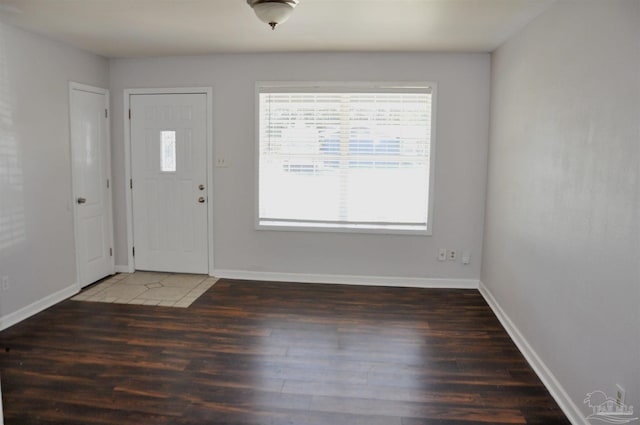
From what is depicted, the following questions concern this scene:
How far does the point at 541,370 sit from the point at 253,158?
11.1 ft

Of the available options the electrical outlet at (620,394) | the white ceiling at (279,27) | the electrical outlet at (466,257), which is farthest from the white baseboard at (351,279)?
Result: the electrical outlet at (620,394)

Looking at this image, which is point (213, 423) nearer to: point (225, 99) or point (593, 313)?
point (593, 313)

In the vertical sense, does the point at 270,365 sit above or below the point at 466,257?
below

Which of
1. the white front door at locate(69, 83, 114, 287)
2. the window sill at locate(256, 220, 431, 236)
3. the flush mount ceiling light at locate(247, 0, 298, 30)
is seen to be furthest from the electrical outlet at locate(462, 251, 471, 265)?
the white front door at locate(69, 83, 114, 287)

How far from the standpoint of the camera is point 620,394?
6.46 feet

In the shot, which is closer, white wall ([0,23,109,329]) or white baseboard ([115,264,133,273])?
white wall ([0,23,109,329])

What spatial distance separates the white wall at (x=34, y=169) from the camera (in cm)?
353

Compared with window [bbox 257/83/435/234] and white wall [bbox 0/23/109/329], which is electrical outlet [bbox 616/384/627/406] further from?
white wall [bbox 0/23/109/329]

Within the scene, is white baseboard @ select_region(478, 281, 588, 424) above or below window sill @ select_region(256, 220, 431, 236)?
below

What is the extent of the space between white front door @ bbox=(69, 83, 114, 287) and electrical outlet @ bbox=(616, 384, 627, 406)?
462 centimetres

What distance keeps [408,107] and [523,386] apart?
292cm

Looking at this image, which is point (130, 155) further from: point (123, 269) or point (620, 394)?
point (620, 394)

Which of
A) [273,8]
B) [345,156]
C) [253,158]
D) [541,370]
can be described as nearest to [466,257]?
[345,156]

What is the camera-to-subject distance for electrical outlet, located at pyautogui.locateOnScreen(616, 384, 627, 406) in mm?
1951
